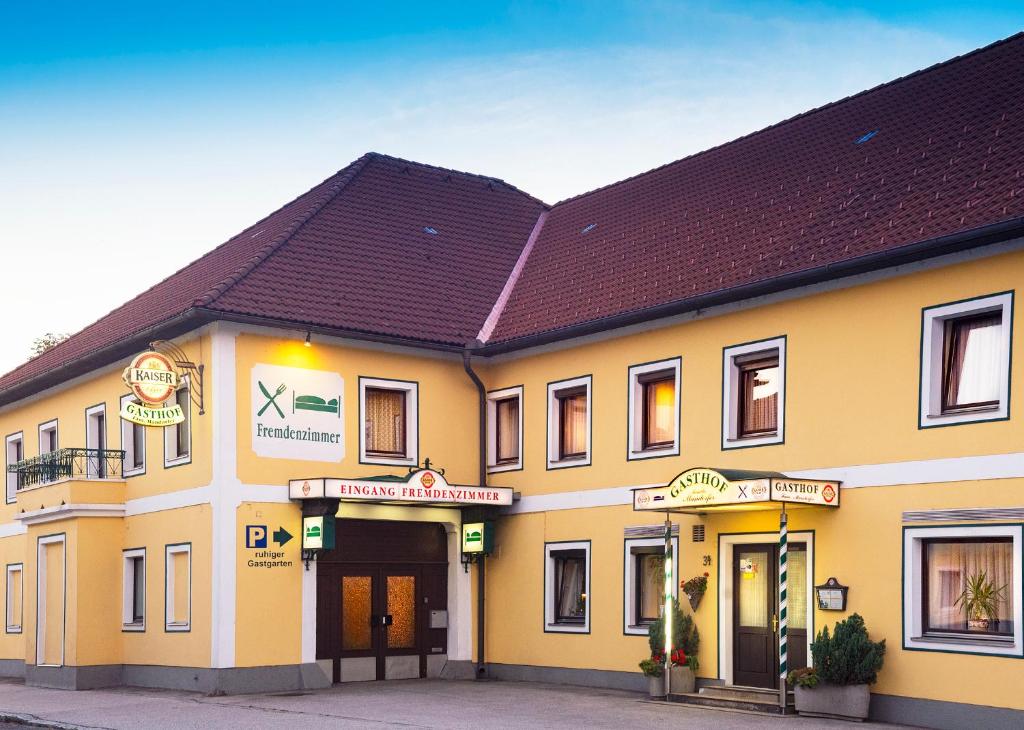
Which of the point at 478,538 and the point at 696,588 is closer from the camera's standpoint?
the point at 696,588

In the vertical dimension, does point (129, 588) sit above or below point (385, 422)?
below

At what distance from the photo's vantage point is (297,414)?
21.4m

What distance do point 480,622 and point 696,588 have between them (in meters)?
5.35

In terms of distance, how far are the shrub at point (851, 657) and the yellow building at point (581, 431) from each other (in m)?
0.25

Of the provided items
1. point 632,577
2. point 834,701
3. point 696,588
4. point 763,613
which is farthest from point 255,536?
point 834,701

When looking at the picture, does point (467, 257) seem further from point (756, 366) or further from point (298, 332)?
point (756, 366)

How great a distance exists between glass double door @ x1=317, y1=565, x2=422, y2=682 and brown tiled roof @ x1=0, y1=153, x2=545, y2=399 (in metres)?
4.10

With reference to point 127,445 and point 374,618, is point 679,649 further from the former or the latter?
point 127,445

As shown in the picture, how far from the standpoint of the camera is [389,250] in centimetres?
2445

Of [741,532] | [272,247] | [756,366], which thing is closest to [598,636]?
[741,532]

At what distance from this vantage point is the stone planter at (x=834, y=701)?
52.6ft


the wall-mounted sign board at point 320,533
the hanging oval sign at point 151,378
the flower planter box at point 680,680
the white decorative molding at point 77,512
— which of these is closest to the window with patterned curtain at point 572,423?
the wall-mounted sign board at point 320,533

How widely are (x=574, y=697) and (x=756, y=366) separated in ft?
18.0

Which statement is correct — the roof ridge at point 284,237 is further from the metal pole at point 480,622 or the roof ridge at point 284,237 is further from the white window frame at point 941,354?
the white window frame at point 941,354
